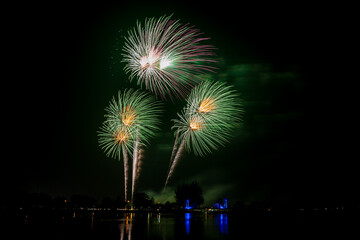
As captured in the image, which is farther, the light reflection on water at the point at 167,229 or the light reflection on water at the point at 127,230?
the light reflection on water at the point at 167,229

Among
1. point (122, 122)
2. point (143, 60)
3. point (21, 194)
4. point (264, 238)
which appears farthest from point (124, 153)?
point (21, 194)

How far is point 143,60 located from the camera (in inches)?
882

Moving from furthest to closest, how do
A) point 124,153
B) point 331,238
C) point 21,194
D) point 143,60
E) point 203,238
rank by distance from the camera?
point 21,194 → point 124,153 → point 143,60 → point 331,238 → point 203,238

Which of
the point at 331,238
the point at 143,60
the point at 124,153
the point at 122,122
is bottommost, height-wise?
the point at 331,238

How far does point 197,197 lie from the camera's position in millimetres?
133750

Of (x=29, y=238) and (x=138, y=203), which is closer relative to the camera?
(x=29, y=238)

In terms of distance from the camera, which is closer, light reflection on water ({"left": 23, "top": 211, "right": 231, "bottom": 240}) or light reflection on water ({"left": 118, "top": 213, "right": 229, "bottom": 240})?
light reflection on water ({"left": 23, "top": 211, "right": 231, "bottom": 240})

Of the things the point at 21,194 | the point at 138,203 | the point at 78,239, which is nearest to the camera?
the point at 78,239

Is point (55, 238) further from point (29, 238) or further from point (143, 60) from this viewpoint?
point (143, 60)

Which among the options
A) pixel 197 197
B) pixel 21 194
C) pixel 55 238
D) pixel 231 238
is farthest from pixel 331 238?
pixel 21 194

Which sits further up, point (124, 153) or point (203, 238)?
point (124, 153)

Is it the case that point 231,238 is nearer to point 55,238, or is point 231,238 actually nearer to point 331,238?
point 331,238

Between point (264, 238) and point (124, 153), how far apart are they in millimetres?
16485

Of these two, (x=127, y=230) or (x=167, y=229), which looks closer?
(x=127, y=230)
